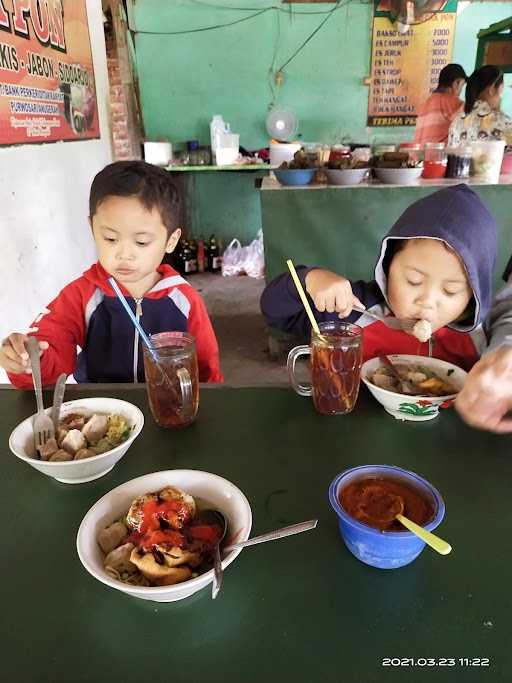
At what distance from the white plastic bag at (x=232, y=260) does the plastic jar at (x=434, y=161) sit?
2.46 meters

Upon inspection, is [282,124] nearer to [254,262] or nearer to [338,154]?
[254,262]

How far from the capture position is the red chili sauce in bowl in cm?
62

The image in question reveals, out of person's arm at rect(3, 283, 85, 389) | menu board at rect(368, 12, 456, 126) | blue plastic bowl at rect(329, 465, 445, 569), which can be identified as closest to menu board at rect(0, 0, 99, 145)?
person's arm at rect(3, 283, 85, 389)

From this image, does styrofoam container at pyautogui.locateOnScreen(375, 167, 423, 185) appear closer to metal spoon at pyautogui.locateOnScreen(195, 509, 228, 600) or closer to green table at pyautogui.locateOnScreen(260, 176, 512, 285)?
green table at pyautogui.locateOnScreen(260, 176, 512, 285)

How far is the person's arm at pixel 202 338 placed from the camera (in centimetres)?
137

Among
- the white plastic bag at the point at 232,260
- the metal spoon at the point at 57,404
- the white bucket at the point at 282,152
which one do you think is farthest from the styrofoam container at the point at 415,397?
the white plastic bag at the point at 232,260

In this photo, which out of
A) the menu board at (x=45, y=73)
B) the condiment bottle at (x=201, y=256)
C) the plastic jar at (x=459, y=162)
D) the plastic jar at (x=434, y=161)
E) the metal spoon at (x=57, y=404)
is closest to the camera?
the metal spoon at (x=57, y=404)

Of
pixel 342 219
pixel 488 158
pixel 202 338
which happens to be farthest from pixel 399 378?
pixel 488 158

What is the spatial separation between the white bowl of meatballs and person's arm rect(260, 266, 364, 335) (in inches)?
19.9

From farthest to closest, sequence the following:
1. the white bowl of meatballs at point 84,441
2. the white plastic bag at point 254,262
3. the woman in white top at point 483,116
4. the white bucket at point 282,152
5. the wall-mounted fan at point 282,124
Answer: the white plastic bag at point 254,262
the wall-mounted fan at point 282,124
the white bucket at point 282,152
the woman in white top at point 483,116
the white bowl of meatballs at point 84,441

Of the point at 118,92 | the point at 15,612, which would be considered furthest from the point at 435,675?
the point at 118,92

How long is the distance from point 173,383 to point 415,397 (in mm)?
455

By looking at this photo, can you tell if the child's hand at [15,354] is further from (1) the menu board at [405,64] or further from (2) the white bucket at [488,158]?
(1) the menu board at [405,64]

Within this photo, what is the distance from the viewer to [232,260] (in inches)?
204
